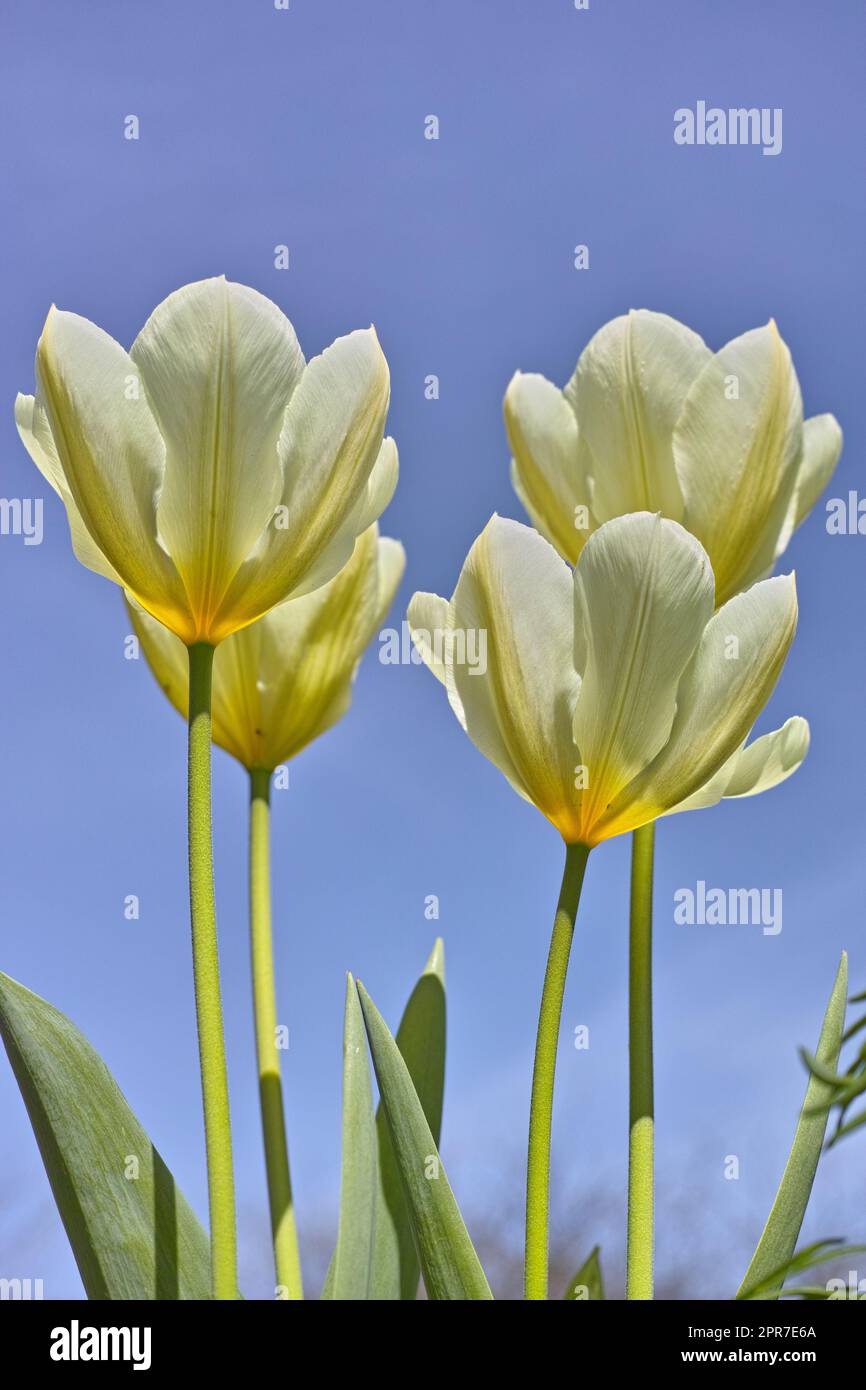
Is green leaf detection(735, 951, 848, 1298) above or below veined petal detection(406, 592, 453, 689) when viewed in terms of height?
below

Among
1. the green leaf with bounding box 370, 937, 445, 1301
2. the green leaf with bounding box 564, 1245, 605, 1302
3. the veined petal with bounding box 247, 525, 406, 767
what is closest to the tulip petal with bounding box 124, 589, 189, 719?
the veined petal with bounding box 247, 525, 406, 767

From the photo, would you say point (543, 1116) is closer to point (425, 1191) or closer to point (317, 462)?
point (425, 1191)

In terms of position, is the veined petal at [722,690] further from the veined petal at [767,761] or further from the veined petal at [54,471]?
the veined petal at [54,471]

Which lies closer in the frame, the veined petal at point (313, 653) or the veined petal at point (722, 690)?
the veined petal at point (722, 690)

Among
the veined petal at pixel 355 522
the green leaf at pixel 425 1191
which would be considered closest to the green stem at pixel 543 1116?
the green leaf at pixel 425 1191

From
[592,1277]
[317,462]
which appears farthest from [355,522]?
[592,1277]

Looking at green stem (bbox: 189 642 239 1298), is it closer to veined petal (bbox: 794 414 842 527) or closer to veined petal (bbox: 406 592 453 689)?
veined petal (bbox: 406 592 453 689)

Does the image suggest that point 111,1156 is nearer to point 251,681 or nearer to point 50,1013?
point 50,1013
